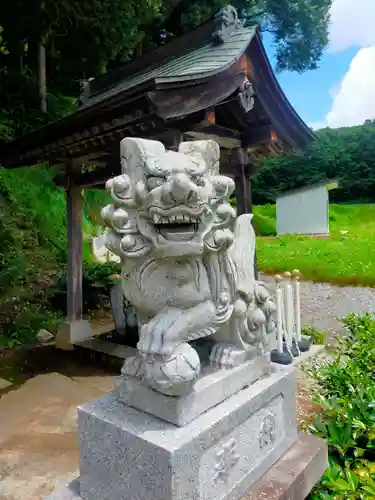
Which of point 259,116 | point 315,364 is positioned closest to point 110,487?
point 315,364

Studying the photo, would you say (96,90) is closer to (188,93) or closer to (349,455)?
(188,93)

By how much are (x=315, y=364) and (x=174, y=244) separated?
3.00 m

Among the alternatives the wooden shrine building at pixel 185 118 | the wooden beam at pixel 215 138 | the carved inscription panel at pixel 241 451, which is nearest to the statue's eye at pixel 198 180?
the carved inscription panel at pixel 241 451

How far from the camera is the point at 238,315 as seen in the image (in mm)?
1857

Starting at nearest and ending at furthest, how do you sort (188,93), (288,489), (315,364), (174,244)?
(174,244)
(288,489)
(188,93)
(315,364)

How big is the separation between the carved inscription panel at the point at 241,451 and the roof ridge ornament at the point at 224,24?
317 centimetres

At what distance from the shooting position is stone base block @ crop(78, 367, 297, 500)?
1486 millimetres

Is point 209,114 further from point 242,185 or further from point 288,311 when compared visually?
point 288,311

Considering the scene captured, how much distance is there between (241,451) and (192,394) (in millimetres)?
427

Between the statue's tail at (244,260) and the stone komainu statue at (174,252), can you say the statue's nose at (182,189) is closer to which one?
the stone komainu statue at (174,252)

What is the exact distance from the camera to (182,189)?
56.4 inches

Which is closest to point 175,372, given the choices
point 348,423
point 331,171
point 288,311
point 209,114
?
point 348,423

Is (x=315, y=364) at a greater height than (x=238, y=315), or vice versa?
(x=238, y=315)

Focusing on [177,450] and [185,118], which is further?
[185,118]
